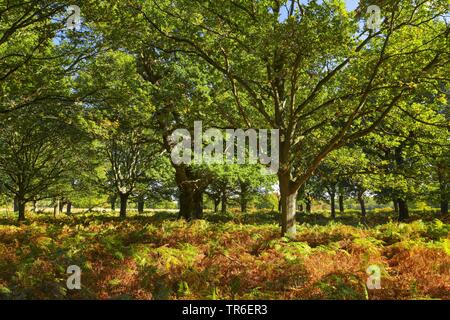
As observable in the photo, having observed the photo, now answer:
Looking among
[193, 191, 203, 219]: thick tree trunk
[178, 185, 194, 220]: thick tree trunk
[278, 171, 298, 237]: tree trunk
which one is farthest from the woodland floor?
[193, 191, 203, 219]: thick tree trunk

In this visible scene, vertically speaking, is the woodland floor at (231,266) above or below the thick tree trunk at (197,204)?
below

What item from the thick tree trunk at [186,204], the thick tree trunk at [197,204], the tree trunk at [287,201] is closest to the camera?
the tree trunk at [287,201]

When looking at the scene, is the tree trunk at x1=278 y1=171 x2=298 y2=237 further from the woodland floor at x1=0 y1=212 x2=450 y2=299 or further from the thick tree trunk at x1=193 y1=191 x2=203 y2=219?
the thick tree trunk at x1=193 y1=191 x2=203 y2=219

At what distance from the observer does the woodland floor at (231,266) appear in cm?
751

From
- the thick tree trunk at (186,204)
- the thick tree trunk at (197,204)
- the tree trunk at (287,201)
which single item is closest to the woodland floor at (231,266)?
the tree trunk at (287,201)

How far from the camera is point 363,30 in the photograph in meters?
10.5

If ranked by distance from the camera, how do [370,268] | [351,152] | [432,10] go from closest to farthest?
[370,268] < [432,10] < [351,152]

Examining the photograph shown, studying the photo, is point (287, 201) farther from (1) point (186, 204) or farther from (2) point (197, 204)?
(2) point (197, 204)

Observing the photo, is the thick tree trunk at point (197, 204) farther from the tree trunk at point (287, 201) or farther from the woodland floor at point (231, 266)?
the tree trunk at point (287, 201)
